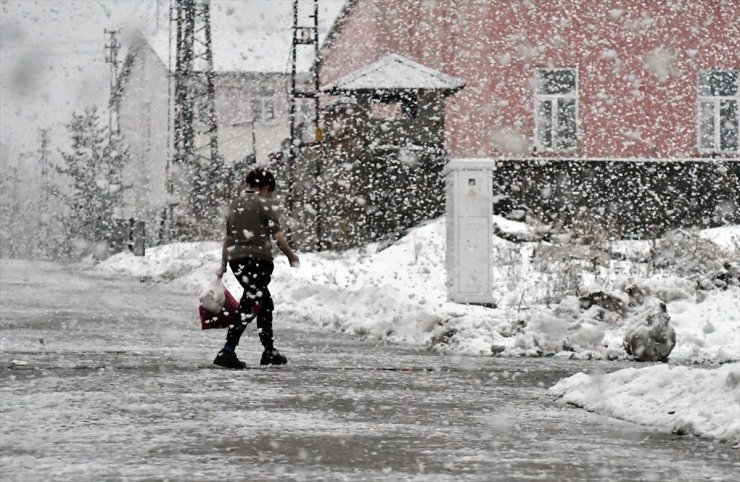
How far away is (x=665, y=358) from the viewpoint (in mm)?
10969


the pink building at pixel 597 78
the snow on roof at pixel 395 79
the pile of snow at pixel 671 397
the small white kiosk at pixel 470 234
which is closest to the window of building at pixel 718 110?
the pink building at pixel 597 78

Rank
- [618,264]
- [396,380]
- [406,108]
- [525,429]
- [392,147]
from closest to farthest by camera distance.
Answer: [525,429] < [396,380] < [618,264] < [392,147] < [406,108]

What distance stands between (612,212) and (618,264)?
26.8ft

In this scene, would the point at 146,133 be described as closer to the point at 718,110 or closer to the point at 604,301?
the point at 718,110

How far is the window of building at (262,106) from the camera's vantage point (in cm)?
6034

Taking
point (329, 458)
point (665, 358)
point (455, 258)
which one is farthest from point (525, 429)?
point (455, 258)

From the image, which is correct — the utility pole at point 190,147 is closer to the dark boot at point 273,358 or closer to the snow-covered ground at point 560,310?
the snow-covered ground at point 560,310

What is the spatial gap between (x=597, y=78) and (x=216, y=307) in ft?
62.1

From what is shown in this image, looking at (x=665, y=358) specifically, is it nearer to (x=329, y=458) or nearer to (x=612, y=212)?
(x=329, y=458)

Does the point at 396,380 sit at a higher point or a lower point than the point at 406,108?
lower

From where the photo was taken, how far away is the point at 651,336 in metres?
10.9

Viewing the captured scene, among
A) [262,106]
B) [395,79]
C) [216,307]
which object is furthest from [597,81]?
[262,106]

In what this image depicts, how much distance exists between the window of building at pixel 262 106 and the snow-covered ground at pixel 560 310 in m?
36.9

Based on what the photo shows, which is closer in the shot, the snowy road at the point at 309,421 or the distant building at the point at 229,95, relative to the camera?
the snowy road at the point at 309,421
